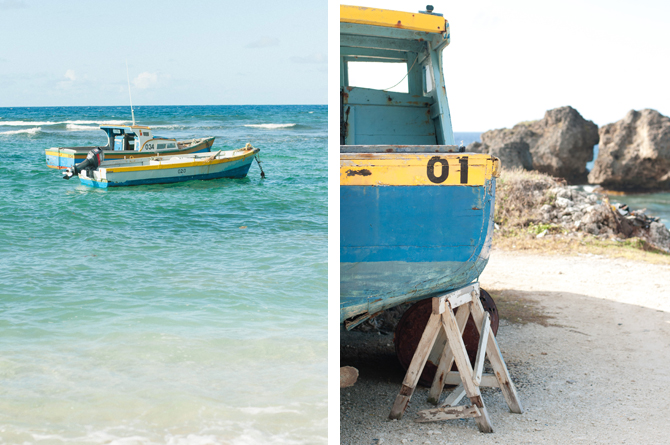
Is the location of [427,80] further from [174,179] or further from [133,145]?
[133,145]

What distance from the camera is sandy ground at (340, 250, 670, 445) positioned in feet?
11.2

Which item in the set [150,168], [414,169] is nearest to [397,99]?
[414,169]

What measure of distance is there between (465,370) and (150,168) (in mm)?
17954

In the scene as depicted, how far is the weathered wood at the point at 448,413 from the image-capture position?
3418 mm

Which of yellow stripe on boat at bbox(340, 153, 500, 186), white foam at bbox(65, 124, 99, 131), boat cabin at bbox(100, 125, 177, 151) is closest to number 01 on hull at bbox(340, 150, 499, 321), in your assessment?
yellow stripe on boat at bbox(340, 153, 500, 186)

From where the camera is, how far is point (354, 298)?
3633mm

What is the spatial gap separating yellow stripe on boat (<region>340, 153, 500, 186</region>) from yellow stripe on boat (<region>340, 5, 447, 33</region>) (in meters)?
1.88

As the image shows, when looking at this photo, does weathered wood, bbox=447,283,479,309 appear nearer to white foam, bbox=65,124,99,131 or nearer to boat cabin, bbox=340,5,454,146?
boat cabin, bbox=340,5,454,146

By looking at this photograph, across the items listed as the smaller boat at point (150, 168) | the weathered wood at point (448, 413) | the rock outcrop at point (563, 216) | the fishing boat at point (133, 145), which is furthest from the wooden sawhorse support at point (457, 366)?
the fishing boat at point (133, 145)

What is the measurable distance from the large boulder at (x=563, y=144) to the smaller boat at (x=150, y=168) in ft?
46.7

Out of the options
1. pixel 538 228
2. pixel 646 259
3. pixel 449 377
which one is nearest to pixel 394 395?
pixel 449 377

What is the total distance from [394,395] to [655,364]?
2469 millimetres

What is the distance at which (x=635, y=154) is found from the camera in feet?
87.3

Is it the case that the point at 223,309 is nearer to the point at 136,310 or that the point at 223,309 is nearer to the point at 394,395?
the point at 136,310
